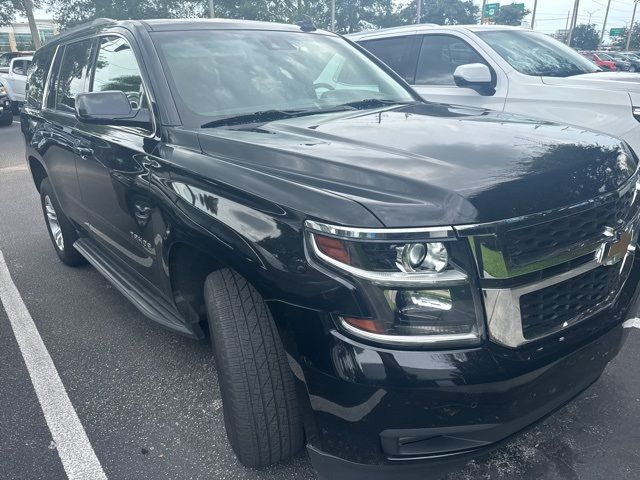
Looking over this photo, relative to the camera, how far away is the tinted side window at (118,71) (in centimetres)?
293

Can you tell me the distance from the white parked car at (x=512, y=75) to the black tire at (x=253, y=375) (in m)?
3.66

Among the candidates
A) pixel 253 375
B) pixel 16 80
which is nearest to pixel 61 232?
pixel 253 375

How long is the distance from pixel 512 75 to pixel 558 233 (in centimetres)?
395

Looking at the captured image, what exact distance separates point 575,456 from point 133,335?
104 inches

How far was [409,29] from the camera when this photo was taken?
6305mm

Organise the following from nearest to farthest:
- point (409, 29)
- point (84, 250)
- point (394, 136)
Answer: point (394, 136) < point (84, 250) < point (409, 29)

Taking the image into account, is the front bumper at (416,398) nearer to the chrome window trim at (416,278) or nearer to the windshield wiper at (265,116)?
the chrome window trim at (416,278)

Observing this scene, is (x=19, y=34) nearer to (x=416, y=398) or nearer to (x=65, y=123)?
(x=65, y=123)

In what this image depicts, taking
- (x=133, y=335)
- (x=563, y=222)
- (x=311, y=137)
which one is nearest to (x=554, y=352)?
(x=563, y=222)

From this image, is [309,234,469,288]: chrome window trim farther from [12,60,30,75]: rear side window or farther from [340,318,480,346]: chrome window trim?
[12,60,30,75]: rear side window

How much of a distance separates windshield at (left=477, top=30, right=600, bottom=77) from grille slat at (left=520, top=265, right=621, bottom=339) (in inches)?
152

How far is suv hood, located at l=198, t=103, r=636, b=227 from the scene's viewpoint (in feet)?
5.70

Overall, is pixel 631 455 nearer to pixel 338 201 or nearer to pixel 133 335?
pixel 338 201

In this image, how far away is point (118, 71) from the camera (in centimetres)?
320
